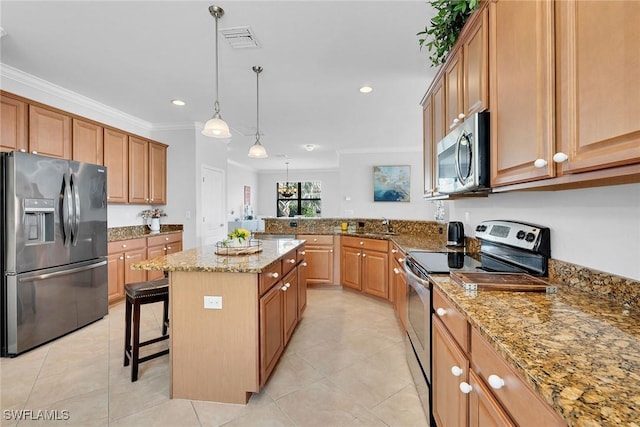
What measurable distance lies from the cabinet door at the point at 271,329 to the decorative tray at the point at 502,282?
1176 mm

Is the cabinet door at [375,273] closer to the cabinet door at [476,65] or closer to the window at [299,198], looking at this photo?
the cabinet door at [476,65]

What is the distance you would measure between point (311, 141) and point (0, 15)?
14.6 ft

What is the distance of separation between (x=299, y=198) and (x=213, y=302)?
9.17 metres

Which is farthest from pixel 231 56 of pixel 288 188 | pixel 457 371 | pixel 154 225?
pixel 288 188

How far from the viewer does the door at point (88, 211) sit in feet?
9.72

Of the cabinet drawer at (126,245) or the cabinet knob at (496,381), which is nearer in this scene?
the cabinet knob at (496,381)

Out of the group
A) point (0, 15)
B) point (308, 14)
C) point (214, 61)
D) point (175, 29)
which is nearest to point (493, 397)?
point (308, 14)

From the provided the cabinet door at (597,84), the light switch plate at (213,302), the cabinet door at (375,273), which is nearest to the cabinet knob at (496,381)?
the cabinet door at (597,84)

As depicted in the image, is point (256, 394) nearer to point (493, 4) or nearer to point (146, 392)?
point (146, 392)

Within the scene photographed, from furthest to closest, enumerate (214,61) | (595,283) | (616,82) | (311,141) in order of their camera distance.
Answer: (311,141)
(214,61)
(595,283)
(616,82)

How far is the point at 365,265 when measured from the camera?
409 centimetres

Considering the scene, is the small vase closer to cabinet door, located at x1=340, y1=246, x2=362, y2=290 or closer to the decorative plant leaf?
cabinet door, located at x1=340, y1=246, x2=362, y2=290

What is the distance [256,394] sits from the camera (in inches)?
77.2

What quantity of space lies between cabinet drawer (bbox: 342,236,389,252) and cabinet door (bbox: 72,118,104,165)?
3372 millimetres
